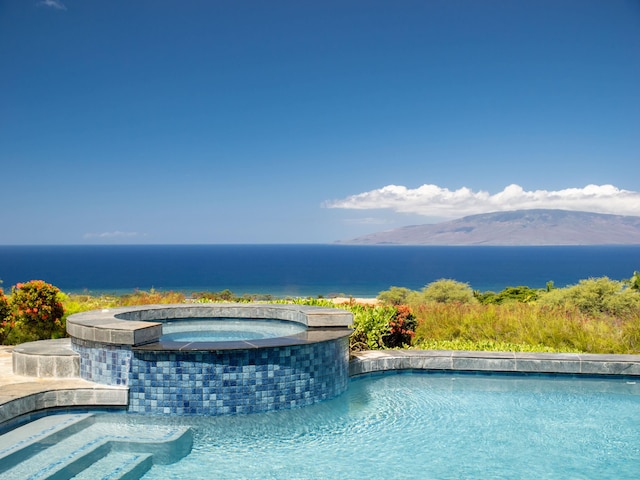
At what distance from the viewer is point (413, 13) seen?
2800 cm

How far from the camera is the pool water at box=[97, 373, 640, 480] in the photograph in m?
5.05

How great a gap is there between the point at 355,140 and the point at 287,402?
5341cm

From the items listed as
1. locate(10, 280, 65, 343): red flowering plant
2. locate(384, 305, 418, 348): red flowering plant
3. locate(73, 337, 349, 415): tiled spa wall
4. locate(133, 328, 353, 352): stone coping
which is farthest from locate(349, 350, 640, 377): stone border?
locate(10, 280, 65, 343): red flowering plant

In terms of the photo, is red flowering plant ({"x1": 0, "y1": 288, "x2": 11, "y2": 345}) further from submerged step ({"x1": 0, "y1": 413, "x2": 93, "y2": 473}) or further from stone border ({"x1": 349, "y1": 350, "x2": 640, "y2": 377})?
stone border ({"x1": 349, "y1": 350, "x2": 640, "y2": 377})

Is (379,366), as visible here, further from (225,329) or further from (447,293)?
(447,293)

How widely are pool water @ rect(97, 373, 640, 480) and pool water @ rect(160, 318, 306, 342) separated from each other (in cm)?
217

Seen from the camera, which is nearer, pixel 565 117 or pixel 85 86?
pixel 85 86

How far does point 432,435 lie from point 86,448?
3.59 meters

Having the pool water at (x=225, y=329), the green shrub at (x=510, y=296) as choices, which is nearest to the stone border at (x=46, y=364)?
the pool water at (x=225, y=329)

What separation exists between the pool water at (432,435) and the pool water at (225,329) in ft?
7.11

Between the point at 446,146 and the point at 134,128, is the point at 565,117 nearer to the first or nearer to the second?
the point at 446,146

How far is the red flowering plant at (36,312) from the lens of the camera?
971 cm

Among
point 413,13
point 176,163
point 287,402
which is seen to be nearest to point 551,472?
point 287,402

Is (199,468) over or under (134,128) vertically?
under
